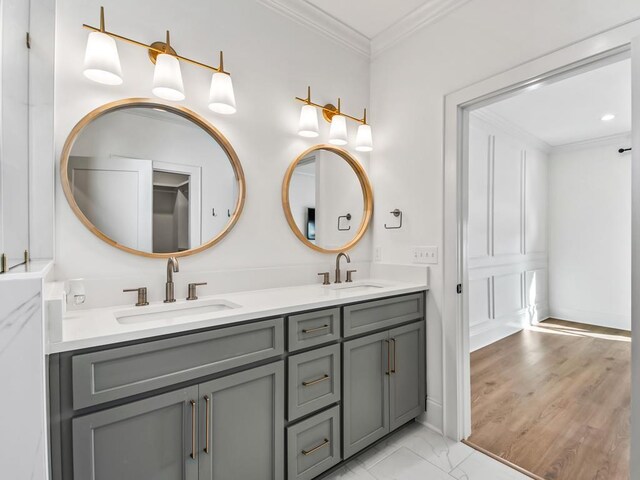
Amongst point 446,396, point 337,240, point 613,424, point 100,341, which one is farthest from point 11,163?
point 613,424

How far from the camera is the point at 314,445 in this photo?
1535 mm

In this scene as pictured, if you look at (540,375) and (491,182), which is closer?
(540,375)

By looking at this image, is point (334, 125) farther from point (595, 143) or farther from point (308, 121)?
point (595, 143)

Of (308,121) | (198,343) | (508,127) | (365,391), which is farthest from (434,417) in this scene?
(508,127)

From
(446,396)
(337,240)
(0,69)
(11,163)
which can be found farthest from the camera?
(337,240)

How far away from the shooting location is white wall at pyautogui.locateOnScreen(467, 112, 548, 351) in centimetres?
341

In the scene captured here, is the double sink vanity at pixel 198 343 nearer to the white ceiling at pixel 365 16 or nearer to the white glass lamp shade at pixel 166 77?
the white glass lamp shade at pixel 166 77

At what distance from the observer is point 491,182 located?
362 centimetres

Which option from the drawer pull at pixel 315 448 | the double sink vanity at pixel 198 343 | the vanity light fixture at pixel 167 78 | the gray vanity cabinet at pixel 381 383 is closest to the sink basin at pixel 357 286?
the double sink vanity at pixel 198 343

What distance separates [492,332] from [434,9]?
318 centimetres

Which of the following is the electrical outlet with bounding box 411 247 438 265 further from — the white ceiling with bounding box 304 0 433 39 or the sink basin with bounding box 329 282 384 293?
the white ceiling with bounding box 304 0 433 39

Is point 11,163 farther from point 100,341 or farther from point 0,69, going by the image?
point 100,341

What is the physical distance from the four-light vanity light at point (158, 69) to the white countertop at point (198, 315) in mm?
988

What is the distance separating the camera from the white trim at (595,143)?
4.12 metres
